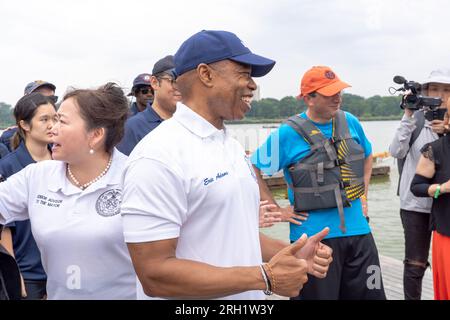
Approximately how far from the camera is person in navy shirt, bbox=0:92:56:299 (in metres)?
3.12

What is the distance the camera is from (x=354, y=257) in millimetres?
3812

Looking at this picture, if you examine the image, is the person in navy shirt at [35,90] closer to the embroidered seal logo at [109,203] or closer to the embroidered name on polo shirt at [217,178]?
the embroidered seal logo at [109,203]

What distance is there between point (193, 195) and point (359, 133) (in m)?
2.74

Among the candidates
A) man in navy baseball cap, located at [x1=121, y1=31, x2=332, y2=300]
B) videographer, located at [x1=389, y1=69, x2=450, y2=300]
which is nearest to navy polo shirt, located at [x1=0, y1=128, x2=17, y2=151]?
man in navy baseball cap, located at [x1=121, y1=31, x2=332, y2=300]

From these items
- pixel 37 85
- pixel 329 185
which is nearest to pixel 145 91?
pixel 37 85

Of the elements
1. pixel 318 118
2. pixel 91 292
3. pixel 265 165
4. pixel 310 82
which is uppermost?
pixel 310 82

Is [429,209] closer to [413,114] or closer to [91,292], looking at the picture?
[413,114]

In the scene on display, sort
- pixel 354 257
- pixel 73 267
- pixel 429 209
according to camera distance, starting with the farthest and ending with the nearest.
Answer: pixel 429 209, pixel 354 257, pixel 73 267

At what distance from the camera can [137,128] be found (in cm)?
403

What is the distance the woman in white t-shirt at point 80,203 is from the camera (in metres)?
2.26

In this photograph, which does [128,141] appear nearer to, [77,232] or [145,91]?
[145,91]

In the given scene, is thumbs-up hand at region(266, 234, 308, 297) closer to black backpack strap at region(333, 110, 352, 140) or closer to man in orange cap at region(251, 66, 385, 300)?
man in orange cap at region(251, 66, 385, 300)
